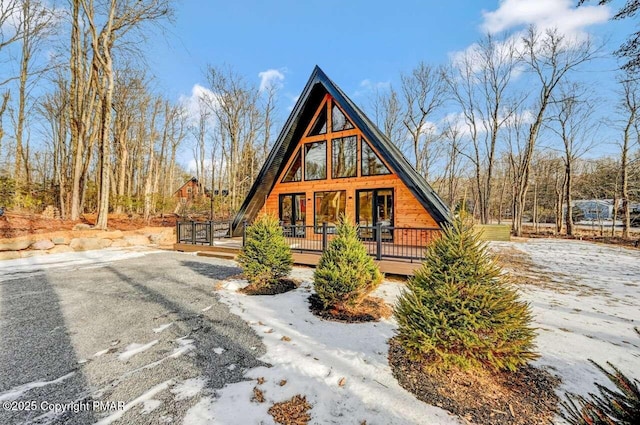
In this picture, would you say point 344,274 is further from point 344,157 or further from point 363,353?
point 344,157

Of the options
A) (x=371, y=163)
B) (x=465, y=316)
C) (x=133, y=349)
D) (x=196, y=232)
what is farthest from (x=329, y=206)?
(x=465, y=316)

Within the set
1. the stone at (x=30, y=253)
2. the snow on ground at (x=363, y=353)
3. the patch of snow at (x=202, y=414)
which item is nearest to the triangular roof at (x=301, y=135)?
the snow on ground at (x=363, y=353)

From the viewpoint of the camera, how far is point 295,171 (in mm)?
11711

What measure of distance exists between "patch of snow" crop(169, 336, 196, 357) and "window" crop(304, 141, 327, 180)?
8.36m

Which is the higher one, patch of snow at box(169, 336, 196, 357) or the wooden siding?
the wooden siding

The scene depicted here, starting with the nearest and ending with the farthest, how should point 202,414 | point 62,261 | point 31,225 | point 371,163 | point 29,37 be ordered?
point 202,414 → point 62,261 → point 371,163 → point 31,225 → point 29,37

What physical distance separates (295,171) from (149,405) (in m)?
10.0

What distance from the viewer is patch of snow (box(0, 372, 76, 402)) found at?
249 cm

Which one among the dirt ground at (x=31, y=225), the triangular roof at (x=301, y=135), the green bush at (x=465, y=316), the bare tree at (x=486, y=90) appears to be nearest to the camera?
the green bush at (x=465, y=316)

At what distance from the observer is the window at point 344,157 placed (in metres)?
Result: 10.4

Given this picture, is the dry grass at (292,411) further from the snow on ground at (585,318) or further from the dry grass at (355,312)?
the snow on ground at (585,318)

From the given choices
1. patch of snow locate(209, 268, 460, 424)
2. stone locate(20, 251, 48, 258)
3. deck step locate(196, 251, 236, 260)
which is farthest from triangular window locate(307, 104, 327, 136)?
stone locate(20, 251, 48, 258)

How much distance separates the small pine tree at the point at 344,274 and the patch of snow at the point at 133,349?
8.02 feet

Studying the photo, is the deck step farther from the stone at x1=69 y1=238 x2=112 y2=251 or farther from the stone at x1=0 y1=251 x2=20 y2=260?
the stone at x1=0 y1=251 x2=20 y2=260
